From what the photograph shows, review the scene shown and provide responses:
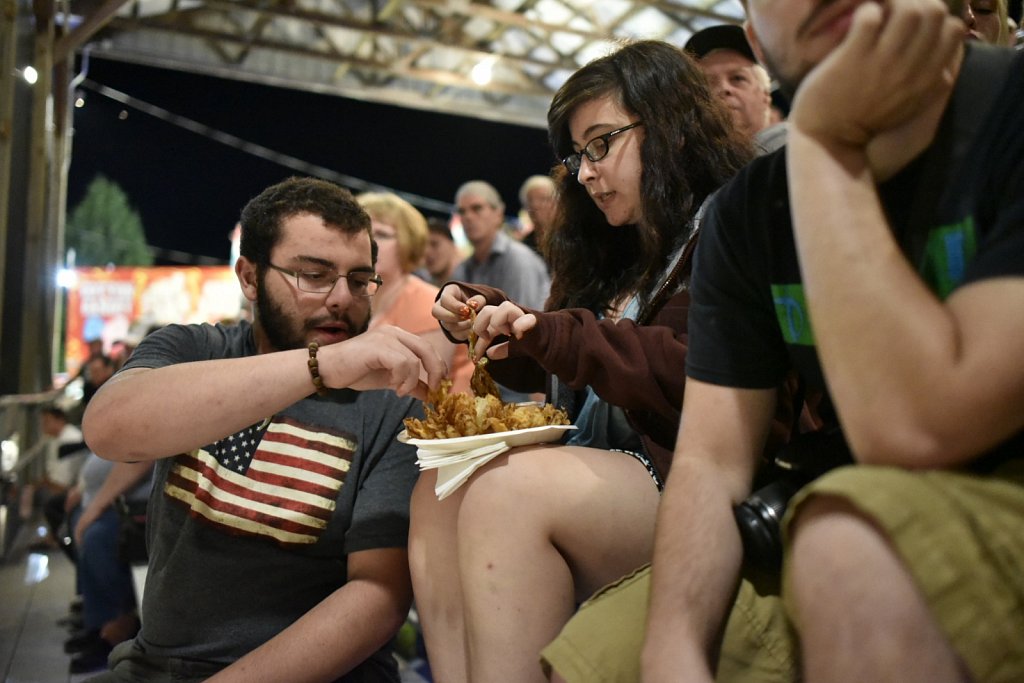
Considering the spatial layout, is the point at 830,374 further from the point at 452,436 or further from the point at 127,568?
the point at 127,568

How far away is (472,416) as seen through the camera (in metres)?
1.53

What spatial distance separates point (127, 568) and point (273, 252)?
2235 mm

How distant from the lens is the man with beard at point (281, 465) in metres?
1.66

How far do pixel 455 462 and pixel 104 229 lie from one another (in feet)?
90.0

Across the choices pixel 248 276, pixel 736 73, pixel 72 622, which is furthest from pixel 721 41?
pixel 72 622

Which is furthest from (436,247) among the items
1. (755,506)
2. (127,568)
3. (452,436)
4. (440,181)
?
(440,181)

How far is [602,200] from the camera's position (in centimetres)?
198

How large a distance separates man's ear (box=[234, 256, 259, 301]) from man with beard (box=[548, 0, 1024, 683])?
123cm

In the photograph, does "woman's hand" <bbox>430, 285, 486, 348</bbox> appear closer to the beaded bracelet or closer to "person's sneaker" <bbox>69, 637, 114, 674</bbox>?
the beaded bracelet

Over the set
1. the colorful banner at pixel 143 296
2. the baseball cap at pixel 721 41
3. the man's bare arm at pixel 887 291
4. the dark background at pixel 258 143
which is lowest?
the colorful banner at pixel 143 296

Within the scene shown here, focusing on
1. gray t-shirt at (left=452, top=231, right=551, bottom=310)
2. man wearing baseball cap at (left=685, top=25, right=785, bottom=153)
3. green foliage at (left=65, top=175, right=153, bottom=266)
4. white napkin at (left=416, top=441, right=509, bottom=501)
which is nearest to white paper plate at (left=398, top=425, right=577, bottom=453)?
white napkin at (left=416, top=441, right=509, bottom=501)

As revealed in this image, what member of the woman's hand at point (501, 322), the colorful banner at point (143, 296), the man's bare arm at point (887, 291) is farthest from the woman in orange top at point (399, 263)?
the colorful banner at point (143, 296)

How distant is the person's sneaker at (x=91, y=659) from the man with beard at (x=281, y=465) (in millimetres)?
1523

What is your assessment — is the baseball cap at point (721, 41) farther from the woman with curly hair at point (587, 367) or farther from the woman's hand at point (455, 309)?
the woman's hand at point (455, 309)
